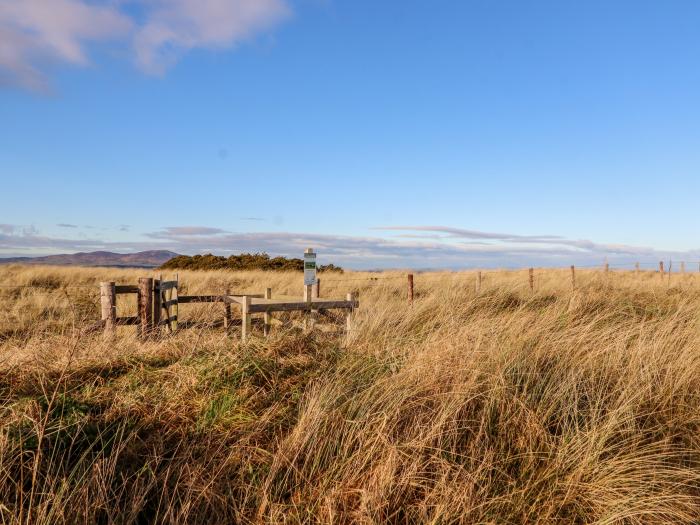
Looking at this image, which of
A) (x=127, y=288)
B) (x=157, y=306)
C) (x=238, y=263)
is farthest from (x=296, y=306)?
(x=238, y=263)

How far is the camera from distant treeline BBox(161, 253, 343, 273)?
32.1 meters

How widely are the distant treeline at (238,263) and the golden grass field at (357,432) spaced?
2650 centimetres

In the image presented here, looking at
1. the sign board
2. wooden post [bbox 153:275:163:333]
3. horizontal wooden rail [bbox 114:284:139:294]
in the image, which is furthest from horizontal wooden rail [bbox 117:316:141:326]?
the sign board

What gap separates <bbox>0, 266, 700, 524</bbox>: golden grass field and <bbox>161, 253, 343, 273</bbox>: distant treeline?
87.0 ft

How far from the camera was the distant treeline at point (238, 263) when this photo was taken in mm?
32094

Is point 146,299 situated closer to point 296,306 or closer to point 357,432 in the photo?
point 296,306

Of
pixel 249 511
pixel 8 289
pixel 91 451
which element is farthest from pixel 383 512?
pixel 8 289

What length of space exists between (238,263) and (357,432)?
98.8 feet

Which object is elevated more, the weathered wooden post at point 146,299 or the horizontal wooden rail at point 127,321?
the weathered wooden post at point 146,299

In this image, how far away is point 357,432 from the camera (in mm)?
3625

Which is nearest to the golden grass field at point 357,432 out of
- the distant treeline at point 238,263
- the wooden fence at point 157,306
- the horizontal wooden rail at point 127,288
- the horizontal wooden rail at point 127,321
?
the wooden fence at point 157,306

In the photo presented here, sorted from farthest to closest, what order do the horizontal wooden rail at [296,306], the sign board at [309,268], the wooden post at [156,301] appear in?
the wooden post at [156,301] → the sign board at [309,268] → the horizontal wooden rail at [296,306]

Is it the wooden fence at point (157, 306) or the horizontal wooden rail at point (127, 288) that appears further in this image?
the horizontal wooden rail at point (127, 288)

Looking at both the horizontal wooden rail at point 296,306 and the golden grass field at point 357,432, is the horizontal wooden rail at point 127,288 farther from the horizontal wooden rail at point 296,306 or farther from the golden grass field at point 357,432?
the golden grass field at point 357,432
